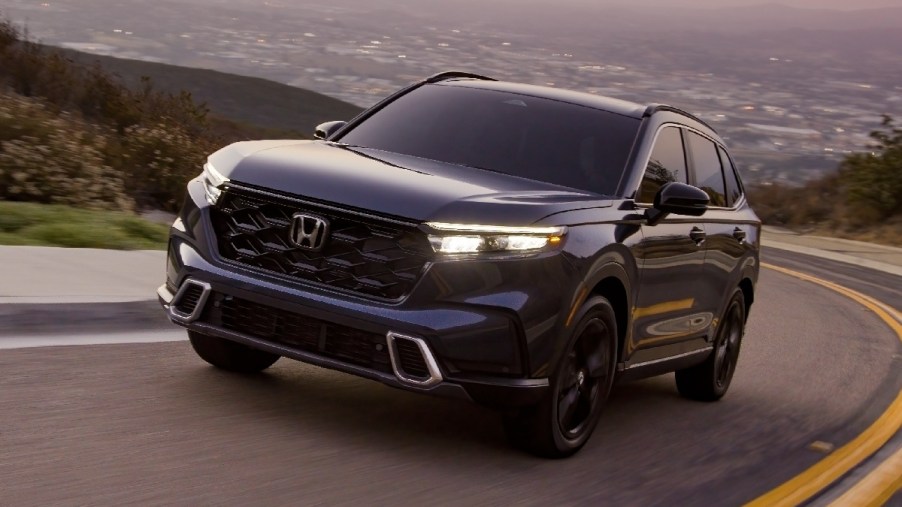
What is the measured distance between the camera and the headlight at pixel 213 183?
6227 mm

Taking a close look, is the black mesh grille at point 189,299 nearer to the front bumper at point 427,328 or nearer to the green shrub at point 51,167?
the front bumper at point 427,328

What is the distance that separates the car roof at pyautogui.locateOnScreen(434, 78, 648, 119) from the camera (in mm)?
7582

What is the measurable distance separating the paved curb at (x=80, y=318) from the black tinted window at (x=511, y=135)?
5.47 feet

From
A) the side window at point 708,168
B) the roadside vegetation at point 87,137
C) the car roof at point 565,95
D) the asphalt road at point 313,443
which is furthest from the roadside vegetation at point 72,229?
the side window at point 708,168

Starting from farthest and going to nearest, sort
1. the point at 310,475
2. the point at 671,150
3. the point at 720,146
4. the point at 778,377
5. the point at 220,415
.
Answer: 1. the point at 778,377
2. the point at 720,146
3. the point at 671,150
4. the point at 220,415
5. the point at 310,475

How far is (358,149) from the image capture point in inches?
282

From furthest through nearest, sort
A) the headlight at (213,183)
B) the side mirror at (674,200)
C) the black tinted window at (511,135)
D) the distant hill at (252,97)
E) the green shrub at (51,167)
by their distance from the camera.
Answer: the distant hill at (252,97) < the green shrub at (51,167) < the black tinted window at (511,135) < the side mirror at (674,200) < the headlight at (213,183)

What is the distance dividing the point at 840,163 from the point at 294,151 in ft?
135

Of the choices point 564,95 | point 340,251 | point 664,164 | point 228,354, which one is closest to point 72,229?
point 228,354

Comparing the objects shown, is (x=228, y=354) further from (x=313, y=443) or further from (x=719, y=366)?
(x=719, y=366)

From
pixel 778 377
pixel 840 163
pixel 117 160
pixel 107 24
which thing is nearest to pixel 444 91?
pixel 778 377

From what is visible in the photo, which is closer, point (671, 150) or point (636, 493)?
point (636, 493)

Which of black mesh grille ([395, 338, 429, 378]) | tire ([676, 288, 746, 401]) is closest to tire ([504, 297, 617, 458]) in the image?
black mesh grille ([395, 338, 429, 378])

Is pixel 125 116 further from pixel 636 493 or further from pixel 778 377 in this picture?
pixel 636 493
